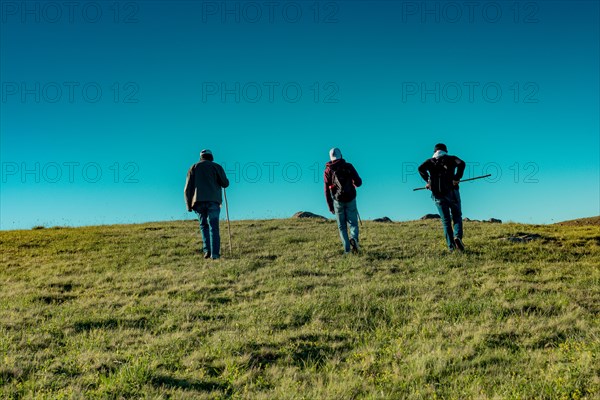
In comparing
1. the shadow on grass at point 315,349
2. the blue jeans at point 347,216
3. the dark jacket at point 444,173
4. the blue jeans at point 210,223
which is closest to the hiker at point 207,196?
the blue jeans at point 210,223

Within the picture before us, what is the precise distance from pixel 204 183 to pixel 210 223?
1340 millimetres

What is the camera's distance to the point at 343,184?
15.3 meters

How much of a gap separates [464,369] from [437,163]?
9702mm

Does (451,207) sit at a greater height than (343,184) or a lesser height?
lesser

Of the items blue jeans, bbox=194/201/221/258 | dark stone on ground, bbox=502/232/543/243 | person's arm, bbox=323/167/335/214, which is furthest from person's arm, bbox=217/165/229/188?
dark stone on ground, bbox=502/232/543/243

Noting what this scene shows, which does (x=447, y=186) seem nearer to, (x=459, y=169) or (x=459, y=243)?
(x=459, y=169)

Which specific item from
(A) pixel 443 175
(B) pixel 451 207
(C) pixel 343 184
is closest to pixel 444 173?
(A) pixel 443 175

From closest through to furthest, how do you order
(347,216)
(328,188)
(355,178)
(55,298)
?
(55,298) < (355,178) < (347,216) < (328,188)

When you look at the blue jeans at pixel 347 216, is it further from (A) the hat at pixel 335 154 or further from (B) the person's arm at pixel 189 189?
(B) the person's arm at pixel 189 189

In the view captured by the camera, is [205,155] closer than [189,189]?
No

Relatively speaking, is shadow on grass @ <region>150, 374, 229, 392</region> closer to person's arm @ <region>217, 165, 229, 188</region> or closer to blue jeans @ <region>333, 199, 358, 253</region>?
blue jeans @ <region>333, 199, 358, 253</region>

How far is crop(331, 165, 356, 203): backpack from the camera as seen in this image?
15.3 m

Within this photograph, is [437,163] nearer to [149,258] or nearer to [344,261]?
[344,261]

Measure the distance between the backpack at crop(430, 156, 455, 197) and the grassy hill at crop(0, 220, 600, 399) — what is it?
1.97 metres
